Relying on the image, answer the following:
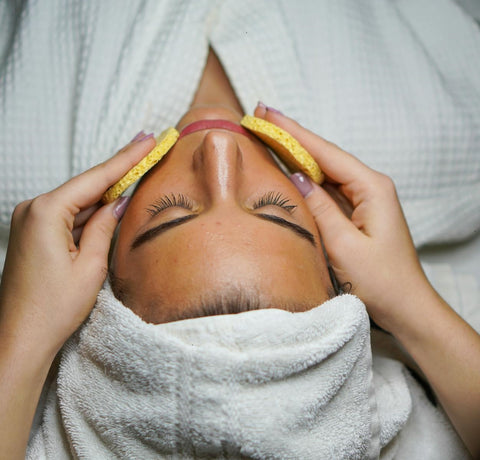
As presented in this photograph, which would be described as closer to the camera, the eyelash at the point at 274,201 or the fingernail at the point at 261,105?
the eyelash at the point at 274,201

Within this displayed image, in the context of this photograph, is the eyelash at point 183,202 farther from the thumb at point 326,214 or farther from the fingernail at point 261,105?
the fingernail at point 261,105

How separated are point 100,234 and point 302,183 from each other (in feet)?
1.41

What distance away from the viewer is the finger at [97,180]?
1.00m

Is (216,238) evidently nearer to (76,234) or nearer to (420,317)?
(76,234)

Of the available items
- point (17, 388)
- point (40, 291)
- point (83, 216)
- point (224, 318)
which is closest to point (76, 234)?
point (83, 216)

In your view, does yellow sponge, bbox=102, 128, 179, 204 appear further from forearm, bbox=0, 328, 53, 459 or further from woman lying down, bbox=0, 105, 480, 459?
forearm, bbox=0, 328, 53, 459

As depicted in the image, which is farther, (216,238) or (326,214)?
(326,214)

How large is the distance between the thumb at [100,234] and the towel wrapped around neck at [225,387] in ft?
0.23

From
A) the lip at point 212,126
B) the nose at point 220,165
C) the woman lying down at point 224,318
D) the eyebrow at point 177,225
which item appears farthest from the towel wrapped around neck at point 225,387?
the lip at point 212,126

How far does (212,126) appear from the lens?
111cm

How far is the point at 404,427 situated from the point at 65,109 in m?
1.07

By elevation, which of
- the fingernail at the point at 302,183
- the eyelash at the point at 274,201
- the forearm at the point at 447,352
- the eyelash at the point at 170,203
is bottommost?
the forearm at the point at 447,352

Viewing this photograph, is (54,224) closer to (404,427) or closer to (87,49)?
(87,49)

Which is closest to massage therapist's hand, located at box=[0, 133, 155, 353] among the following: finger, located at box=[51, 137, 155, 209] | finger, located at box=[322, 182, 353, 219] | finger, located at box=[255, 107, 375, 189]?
finger, located at box=[51, 137, 155, 209]
